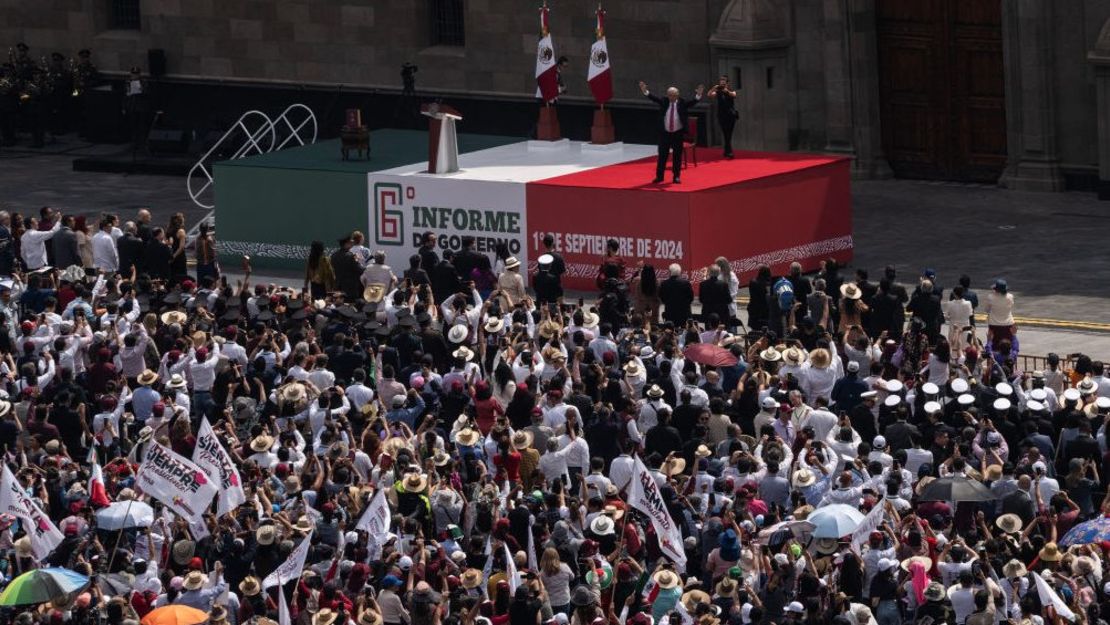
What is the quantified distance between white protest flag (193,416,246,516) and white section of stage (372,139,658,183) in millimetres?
13925

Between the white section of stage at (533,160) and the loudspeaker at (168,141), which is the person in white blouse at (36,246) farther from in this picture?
the loudspeaker at (168,141)

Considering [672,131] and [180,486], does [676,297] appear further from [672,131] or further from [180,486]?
[180,486]

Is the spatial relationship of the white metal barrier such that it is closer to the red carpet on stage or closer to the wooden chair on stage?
the wooden chair on stage

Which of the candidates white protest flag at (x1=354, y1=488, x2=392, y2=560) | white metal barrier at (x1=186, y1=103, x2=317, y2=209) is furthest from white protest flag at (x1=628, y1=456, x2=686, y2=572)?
white metal barrier at (x1=186, y1=103, x2=317, y2=209)

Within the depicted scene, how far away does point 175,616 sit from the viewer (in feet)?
88.6

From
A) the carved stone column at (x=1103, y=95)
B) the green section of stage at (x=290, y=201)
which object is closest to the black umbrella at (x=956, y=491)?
the green section of stage at (x=290, y=201)

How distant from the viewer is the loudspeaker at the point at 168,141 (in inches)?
2237

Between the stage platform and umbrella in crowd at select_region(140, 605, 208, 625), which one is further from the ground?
the stage platform

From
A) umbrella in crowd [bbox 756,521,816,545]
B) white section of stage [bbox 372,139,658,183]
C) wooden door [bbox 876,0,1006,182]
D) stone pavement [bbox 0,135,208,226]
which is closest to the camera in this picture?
umbrella in crowd [bbox 756,521,816,545]

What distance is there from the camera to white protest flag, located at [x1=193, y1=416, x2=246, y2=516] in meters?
30.4

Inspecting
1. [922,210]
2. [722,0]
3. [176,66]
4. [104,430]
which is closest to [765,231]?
[922,210]

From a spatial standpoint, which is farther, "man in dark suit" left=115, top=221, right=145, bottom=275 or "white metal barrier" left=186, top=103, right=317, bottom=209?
"white metal barrier" left=186, top=103, right=317, bottom=209

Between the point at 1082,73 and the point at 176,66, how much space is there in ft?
67.7

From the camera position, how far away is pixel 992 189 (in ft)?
163
